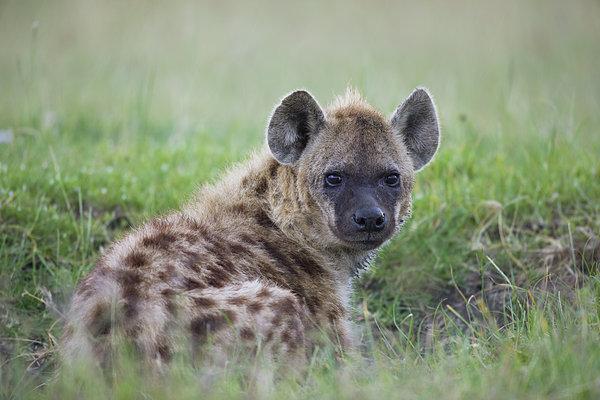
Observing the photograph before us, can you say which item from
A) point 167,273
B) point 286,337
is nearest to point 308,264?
point 286,337

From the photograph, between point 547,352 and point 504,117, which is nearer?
point 547,352

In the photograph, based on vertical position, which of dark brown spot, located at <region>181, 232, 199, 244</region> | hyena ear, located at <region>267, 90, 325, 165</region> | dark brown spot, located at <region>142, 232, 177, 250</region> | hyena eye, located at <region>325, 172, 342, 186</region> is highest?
hyena ear, located at <region>267, 90, 325, 165</region>

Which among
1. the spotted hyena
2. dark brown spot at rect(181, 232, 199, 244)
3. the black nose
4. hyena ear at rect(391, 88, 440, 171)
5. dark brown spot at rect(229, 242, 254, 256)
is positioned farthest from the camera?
hyena ear at rect(391, 88, 440, 171)

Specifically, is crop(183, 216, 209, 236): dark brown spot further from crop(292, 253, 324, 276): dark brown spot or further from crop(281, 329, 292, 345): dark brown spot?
crop(281, 329, 292, 345): dark brown spot

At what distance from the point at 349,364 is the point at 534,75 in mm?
6522

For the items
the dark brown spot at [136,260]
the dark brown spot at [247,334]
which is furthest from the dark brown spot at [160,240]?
the dark brown spot at [247,334]

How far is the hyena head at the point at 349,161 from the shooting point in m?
4.11

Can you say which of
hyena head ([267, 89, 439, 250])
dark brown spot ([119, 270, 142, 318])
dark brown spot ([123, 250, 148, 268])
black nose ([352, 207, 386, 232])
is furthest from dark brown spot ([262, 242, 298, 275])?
dark brown spot ([119, 270, 142, 318])

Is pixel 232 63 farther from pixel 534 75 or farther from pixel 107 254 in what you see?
pixel 107 254

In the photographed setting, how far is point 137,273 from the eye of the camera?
133 inches

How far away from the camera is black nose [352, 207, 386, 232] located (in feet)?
13.2

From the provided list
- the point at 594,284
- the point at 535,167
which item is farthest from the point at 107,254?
the point at 535,167

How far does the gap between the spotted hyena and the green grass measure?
19 cm

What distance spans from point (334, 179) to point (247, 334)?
117 centimetres
